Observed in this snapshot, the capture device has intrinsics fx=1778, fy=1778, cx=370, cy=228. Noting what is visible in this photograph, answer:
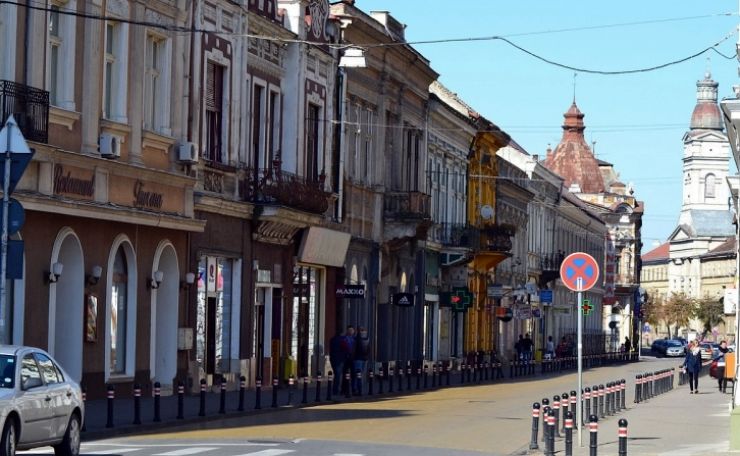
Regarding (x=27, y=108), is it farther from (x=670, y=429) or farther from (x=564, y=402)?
(x=670, y=429)

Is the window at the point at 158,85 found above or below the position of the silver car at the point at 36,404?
above

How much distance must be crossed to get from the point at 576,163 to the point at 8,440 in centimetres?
12774

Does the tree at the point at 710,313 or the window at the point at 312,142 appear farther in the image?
the tree at the point at 710,313

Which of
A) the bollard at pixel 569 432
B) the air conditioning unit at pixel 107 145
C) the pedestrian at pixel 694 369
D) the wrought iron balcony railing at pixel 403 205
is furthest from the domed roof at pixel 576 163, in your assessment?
the bollard at pixel 569 432

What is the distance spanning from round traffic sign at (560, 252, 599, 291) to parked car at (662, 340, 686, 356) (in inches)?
4360

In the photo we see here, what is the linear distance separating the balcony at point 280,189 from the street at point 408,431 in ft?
17.8

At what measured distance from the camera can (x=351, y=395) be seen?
41.6m

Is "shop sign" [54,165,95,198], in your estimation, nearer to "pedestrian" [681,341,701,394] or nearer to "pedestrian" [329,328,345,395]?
"pedestrian" [329,328,345,395]

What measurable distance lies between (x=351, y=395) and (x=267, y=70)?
8409 millimetres

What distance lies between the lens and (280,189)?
4256cm

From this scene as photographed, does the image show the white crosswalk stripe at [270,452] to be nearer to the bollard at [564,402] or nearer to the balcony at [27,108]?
the bollard at [564,402]

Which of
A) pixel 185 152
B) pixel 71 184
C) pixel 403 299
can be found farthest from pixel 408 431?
pixel 403 299

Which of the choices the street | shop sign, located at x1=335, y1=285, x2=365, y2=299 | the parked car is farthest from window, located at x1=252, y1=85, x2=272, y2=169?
the parked car

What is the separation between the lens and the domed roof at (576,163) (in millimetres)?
144375
